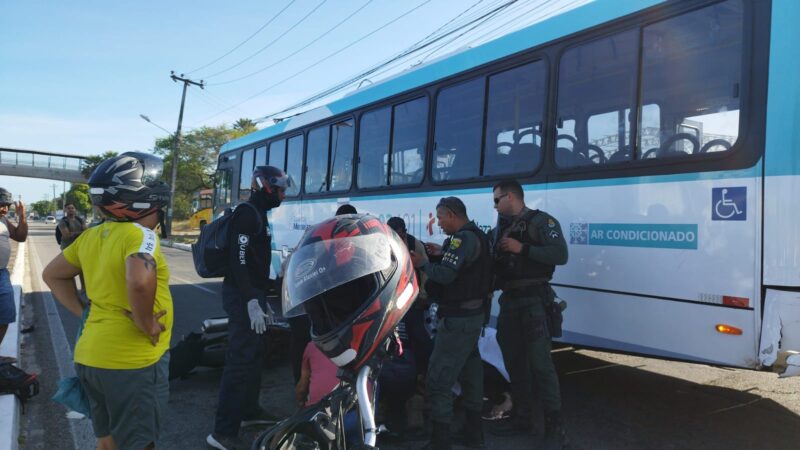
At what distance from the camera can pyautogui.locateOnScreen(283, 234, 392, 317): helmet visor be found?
5.68 ft

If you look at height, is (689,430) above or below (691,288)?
below

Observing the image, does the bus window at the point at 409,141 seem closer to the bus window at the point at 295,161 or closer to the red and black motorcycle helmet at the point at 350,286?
the bus window at the point at 295,161

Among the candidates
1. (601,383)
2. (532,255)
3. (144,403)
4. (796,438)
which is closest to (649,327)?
(532,255)

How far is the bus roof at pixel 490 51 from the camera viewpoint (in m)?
4.17

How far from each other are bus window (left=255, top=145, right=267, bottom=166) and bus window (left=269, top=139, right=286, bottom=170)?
267 mm

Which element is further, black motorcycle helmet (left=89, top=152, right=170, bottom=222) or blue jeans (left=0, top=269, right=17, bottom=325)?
blue jeans (left=0, top=269, right=17, bottom=325)

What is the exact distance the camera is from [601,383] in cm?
547

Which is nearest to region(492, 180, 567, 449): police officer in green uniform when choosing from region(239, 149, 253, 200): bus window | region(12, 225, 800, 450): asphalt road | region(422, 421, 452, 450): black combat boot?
region(12, 225, 800, 450): asphalt road

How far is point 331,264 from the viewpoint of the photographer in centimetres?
174

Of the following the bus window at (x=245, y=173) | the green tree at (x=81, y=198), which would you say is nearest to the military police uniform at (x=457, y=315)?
the bus window at (x=245, y=173)

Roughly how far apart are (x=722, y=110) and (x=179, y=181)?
5081 cm

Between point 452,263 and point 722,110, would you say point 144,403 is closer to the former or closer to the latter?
point 452,263

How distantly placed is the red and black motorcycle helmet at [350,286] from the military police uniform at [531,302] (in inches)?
85.2

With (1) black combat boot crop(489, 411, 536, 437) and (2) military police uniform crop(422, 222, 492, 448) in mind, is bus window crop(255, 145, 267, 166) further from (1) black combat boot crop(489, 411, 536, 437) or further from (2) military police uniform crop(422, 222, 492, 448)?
(1) black combat boot crop(489, 411, 536, 437)
